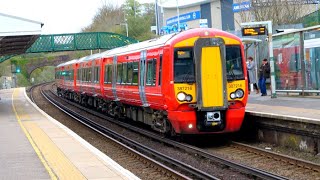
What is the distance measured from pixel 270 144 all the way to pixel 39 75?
104m

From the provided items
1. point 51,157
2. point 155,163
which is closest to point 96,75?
point 155,163

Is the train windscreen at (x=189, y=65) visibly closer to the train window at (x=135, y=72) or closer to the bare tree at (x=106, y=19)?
the train window at (x=135, y=72)

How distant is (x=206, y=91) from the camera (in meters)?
13.4

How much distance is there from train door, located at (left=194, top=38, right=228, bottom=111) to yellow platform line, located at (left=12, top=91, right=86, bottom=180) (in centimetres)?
370

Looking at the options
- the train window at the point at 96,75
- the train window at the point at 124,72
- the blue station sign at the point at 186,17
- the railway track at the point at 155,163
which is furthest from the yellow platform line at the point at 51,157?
the blue station sign at the point at 186,17

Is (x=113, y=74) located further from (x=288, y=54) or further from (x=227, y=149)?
(x=227, y=149)

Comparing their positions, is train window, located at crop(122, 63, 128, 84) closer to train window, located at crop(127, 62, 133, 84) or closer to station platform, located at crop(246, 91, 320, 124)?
train window, located at crop(127, 62, 133, 84)

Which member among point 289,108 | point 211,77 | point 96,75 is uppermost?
point 96,75

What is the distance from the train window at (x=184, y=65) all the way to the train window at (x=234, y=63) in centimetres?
95

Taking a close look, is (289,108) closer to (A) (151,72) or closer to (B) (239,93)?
(B) (239,93)

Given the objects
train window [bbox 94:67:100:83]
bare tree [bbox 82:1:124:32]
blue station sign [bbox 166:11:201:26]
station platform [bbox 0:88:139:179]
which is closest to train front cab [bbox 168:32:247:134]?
station platform [bbox 0:88:139:179]

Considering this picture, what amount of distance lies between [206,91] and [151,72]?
2562 millimetres

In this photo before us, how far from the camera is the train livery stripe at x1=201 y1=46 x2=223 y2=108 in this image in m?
13.4

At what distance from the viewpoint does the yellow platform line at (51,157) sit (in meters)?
9.30
